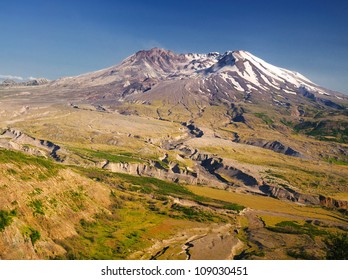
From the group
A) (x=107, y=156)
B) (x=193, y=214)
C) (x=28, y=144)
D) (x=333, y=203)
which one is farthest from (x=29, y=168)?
(x=28, y=144)

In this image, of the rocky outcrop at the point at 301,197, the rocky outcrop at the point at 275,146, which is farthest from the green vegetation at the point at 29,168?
the rocky outcrop at the point at 275,146

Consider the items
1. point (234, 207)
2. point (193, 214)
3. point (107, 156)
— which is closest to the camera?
point (193, 214)

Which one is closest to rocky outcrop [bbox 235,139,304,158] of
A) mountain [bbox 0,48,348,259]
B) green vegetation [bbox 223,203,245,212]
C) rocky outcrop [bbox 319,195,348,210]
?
mountain [bbox 0,48,348,259]

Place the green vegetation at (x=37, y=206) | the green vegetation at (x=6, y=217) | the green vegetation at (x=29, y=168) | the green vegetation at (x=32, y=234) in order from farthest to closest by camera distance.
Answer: the green vegetation at (x=29, y=168) → the green vegetation at (x=37, y=206) → the green vegetation at (x=32, y=234) → the green vegetation at (x=6, y=217)

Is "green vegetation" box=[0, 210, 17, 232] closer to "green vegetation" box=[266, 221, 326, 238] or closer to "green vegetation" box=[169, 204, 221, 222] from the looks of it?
"green vegetation" box=[169, 204, 221, 222]

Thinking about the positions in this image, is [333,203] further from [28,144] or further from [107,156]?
[28,144]

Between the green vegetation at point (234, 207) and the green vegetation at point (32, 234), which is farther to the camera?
the green vegetation at point (234, 207)

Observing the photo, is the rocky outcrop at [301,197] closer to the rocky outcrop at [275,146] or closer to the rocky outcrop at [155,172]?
the rocky outcrop at [155,172]

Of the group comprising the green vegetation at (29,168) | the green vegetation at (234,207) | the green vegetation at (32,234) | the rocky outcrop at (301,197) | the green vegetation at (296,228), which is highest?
the green vegetation at (29,168)
